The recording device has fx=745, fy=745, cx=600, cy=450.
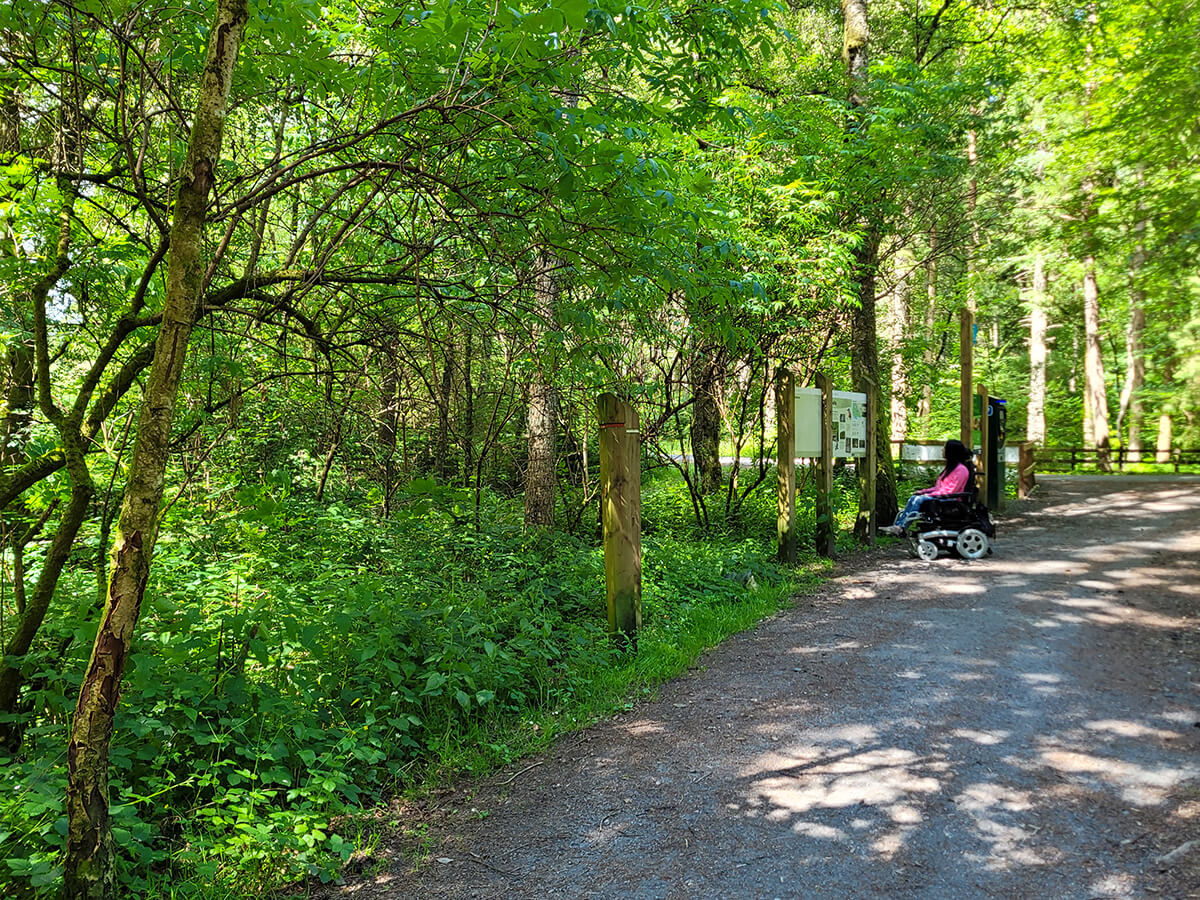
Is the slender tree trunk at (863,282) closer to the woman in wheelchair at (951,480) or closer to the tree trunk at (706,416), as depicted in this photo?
the woman in wheelchair at (951,480)

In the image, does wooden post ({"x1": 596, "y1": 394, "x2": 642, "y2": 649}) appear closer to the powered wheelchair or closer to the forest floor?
the forest floor

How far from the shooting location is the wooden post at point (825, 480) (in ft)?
32.0

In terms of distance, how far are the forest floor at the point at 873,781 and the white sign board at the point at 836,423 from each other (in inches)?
122

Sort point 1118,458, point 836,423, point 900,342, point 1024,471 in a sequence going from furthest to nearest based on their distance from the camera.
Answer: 1. point 1118,458
2. point 1024,471
3. point 900,342
4. point 836,423

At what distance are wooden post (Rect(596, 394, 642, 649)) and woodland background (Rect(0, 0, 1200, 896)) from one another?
11.4 inches

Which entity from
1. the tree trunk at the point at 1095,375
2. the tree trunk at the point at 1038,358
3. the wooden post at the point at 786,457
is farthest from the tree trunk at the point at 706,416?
the tree trunk at the point at 1095,375

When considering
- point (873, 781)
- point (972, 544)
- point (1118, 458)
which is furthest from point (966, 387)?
point (1118, 458)

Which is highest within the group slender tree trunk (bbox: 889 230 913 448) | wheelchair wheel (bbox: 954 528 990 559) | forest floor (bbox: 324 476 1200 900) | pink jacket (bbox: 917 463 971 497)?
slender tree trunk (bbox: 889 230 913 448)

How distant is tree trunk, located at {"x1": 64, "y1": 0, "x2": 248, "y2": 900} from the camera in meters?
2.62

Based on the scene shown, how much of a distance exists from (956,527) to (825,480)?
70.3 inches

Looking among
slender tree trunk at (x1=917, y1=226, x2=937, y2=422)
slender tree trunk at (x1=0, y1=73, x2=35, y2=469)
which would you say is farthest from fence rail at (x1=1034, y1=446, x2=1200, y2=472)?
slender tree trunk at (x1=0, y1=73, x2=35, y2=469)

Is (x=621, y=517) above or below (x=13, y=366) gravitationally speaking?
below

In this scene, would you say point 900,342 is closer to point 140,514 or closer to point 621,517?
point 621,517

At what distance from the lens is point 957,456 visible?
9.66m
